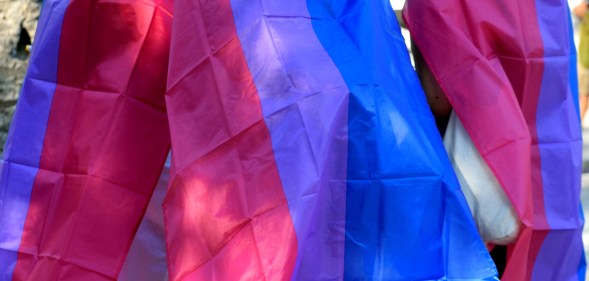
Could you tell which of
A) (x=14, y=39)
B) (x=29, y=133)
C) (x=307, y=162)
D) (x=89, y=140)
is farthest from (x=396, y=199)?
(x=14, y=39)

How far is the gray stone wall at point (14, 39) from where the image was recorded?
4836 mm

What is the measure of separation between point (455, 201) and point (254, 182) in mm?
427

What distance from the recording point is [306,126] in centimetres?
249

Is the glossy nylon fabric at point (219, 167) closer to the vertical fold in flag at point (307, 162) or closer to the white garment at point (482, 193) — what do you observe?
the vertical fold in flag at point (307, 162)

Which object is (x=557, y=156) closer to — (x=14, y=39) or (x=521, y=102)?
(x=521, y=102)

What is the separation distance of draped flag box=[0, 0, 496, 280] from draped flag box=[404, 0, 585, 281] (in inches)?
5.7

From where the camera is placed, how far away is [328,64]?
8.40 ft

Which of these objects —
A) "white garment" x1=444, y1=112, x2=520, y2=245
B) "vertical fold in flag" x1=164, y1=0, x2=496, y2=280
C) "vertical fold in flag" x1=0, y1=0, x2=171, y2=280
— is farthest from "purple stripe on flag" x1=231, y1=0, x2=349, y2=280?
"white garment" x1=444, y1=112, x2=520, y2=245

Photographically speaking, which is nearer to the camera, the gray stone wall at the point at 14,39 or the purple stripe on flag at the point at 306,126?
the purple stripe on flag at the point at 306,126

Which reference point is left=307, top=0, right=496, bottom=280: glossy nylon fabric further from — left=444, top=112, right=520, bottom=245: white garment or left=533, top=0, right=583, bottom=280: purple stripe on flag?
left=533, top=0, right=583, bottom=280: purple stripe on flag

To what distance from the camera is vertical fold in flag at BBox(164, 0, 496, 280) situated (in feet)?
8.13

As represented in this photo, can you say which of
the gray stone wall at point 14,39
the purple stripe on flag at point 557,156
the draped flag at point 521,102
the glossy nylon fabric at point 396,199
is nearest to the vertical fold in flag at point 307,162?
the glossy nylon fabric at point 396,199

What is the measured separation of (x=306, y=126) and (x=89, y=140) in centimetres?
64

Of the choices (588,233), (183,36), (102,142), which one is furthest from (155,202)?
(588,233)
